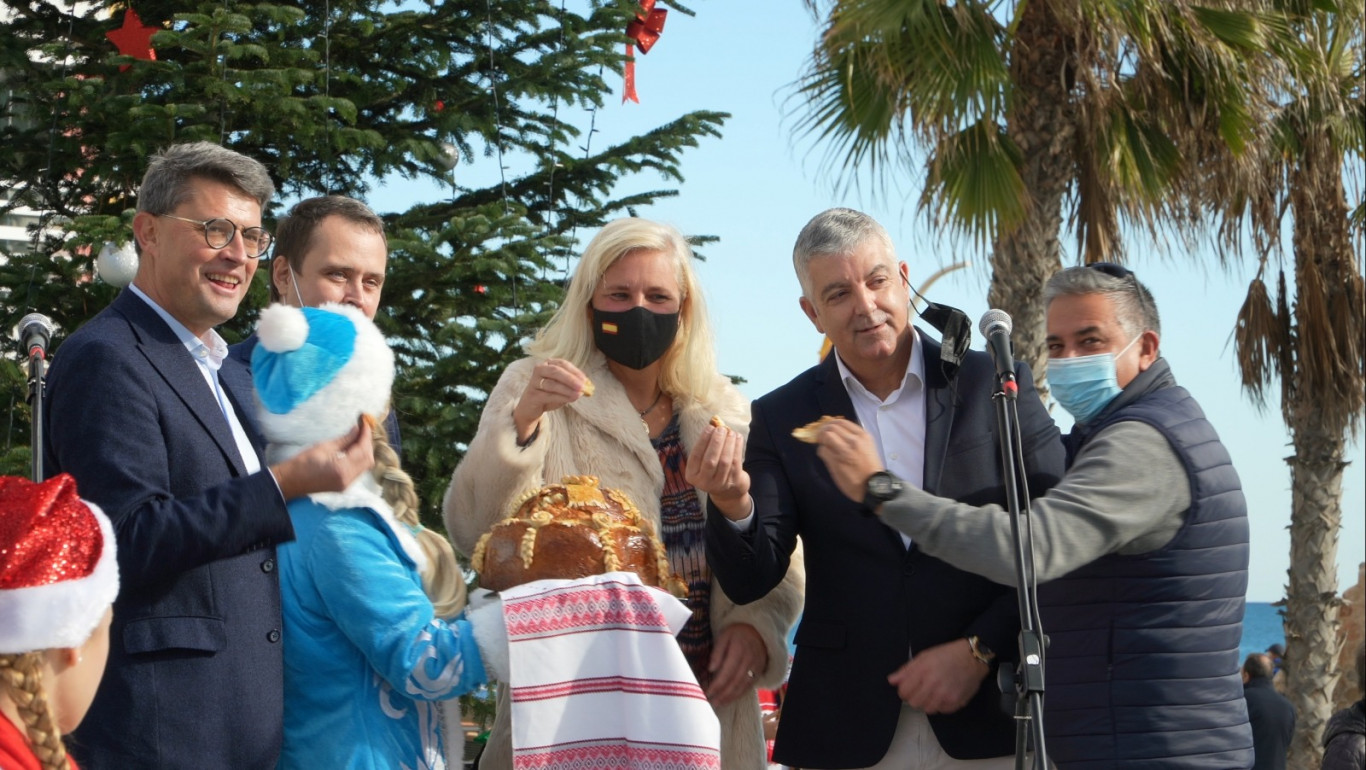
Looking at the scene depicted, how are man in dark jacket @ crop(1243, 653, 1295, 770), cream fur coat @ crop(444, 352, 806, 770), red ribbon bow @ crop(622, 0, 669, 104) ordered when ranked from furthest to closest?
1. man in dark jacket @ crop(1243, 653, 1295, 770)
2. red ribbon bow @ crop(622, 0, 669, 104)
3. cream fur coat @ crop(444, 352, 806, 770)

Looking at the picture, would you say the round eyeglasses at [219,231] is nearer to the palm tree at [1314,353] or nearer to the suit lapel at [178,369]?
the suit lapel at [178,369]

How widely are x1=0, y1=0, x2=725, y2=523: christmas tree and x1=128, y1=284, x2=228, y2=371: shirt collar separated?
10.2ft

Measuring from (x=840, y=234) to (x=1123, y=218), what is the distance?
22.4 ft

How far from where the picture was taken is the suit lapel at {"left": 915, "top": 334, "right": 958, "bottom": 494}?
3445 mm

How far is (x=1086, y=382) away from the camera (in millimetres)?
3504

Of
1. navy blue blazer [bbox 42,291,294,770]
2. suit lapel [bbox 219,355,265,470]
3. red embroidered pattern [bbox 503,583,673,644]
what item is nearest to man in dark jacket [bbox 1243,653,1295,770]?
red embroidered pattern [bbox 503,583,673,644]

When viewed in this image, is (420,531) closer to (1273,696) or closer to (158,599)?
(158,599)

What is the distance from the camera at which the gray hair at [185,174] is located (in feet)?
9.84

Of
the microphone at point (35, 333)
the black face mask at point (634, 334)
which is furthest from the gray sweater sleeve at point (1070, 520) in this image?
the microphone at point (35, 333)

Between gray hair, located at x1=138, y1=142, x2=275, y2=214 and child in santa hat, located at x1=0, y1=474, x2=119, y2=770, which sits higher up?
gray hair, located at x1=138, y1=142, x2=275, y2=214

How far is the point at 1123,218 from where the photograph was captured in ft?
32.1

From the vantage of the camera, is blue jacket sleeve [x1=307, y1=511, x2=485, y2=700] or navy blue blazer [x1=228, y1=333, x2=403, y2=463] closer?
blue jacket sleeve [x1=307, y1=511, x2=485, y2=700]

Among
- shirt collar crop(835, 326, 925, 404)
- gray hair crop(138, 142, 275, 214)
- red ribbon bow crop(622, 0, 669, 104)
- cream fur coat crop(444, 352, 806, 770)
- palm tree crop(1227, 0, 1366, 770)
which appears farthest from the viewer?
palm tree crop(1227, 0, 1366, 770)

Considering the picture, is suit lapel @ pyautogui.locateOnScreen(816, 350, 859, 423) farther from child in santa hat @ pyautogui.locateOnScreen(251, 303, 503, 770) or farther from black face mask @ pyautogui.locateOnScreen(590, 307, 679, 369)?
child in santa hat @ pyautogui.locateOnScreen(251, 303, 503, 770)
